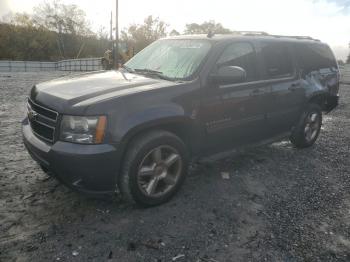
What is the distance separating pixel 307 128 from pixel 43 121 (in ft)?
15.0

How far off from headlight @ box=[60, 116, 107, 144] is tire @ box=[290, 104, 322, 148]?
Result: 3827 millimetres

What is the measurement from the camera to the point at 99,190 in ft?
11.1

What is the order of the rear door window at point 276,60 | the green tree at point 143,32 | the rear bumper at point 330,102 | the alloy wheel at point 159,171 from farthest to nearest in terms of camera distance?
the green tree at point 143,32 → the rear bumper at point 330,102 → the rear door window at point 276,60 → the alloy wheel at point 159,171

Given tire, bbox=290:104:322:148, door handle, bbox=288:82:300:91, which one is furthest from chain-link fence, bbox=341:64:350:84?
door handle, bbox=288:82:300:91

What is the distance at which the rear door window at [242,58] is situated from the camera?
436cm

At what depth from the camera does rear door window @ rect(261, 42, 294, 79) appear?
16.1ft

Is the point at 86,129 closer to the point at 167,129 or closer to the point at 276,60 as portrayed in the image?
the point at 167,129

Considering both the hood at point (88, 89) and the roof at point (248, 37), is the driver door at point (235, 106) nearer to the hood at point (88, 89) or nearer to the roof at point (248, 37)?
the roof at point (248, 37)

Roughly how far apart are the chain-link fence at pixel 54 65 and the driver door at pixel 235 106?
80.8 feet

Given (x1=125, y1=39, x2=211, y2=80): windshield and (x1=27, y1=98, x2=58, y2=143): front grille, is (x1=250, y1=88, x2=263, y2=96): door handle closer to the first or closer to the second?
(x1=125, y1=39, x2=211, y2=80): windshield

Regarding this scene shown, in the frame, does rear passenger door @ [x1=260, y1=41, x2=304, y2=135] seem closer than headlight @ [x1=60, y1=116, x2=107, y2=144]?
No

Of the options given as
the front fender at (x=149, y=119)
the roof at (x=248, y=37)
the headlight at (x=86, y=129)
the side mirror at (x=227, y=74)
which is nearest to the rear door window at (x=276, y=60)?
the roof at (x=248, y=37)

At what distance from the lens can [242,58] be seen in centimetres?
459

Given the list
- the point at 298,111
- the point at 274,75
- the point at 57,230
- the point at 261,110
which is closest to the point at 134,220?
the point at 57,230
